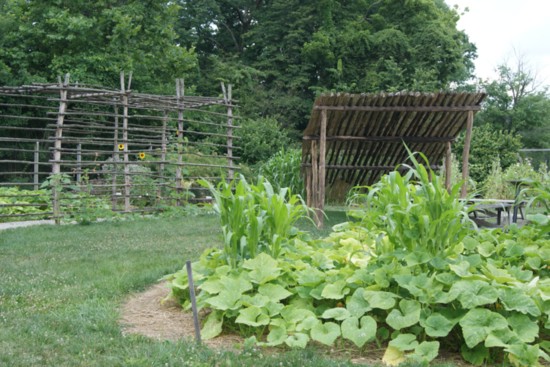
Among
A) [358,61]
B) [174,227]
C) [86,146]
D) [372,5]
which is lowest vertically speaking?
[174,227]

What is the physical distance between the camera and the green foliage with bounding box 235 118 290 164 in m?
19.8

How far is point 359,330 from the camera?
3.24 metres

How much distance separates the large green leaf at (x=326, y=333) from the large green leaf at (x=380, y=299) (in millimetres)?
258

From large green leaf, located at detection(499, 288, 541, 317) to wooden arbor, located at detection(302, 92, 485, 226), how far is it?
4.94 meters

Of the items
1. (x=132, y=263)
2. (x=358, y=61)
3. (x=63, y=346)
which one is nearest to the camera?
(x=63, y=346)

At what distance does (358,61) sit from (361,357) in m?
23.9

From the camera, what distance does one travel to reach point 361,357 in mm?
3238

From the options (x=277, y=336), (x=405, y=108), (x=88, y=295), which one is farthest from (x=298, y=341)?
(x=405, y=108)

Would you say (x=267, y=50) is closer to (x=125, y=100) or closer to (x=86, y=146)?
(x=86, y=146)

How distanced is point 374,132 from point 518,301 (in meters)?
7.52

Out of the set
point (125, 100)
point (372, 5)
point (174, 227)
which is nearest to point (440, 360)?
point (174, 227)

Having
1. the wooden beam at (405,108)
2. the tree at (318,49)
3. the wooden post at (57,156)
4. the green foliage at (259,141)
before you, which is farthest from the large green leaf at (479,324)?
the tree at (318,49)

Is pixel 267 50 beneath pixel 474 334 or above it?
above

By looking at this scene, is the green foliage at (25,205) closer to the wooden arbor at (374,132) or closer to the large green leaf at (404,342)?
the wooden arbor at (374,132)
